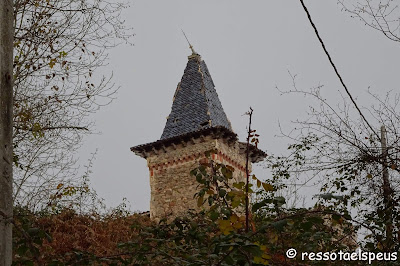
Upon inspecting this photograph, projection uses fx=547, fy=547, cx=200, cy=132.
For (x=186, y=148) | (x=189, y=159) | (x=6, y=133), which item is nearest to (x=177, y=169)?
(x=189, y=159)

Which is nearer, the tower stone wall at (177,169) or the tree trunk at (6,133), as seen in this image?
the tree trunk at (6,133)

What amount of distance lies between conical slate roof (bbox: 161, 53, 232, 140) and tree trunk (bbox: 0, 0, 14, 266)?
16382 mm

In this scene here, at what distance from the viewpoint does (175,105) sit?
72.9 feet

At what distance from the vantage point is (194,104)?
21.6 m

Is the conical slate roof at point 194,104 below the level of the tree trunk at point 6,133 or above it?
above

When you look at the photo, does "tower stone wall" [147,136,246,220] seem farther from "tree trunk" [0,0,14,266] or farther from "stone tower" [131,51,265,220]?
"tree trunk" [0,0,14,266]

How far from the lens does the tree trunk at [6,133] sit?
2871mm

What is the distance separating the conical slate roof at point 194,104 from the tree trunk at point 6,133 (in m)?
16.4

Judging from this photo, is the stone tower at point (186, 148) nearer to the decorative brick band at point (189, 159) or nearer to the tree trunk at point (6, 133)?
the decorative brick band at point (189, 159)

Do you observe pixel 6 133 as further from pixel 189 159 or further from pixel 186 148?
pixel 186 148

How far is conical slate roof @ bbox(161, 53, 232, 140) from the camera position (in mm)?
20625

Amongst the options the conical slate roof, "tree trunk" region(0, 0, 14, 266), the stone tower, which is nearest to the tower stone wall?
the stone tower

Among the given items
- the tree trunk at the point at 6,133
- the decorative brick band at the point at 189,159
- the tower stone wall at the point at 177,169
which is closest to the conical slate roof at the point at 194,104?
the tower stone wall at the point at 177,169

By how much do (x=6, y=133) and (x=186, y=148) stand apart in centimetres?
1704
